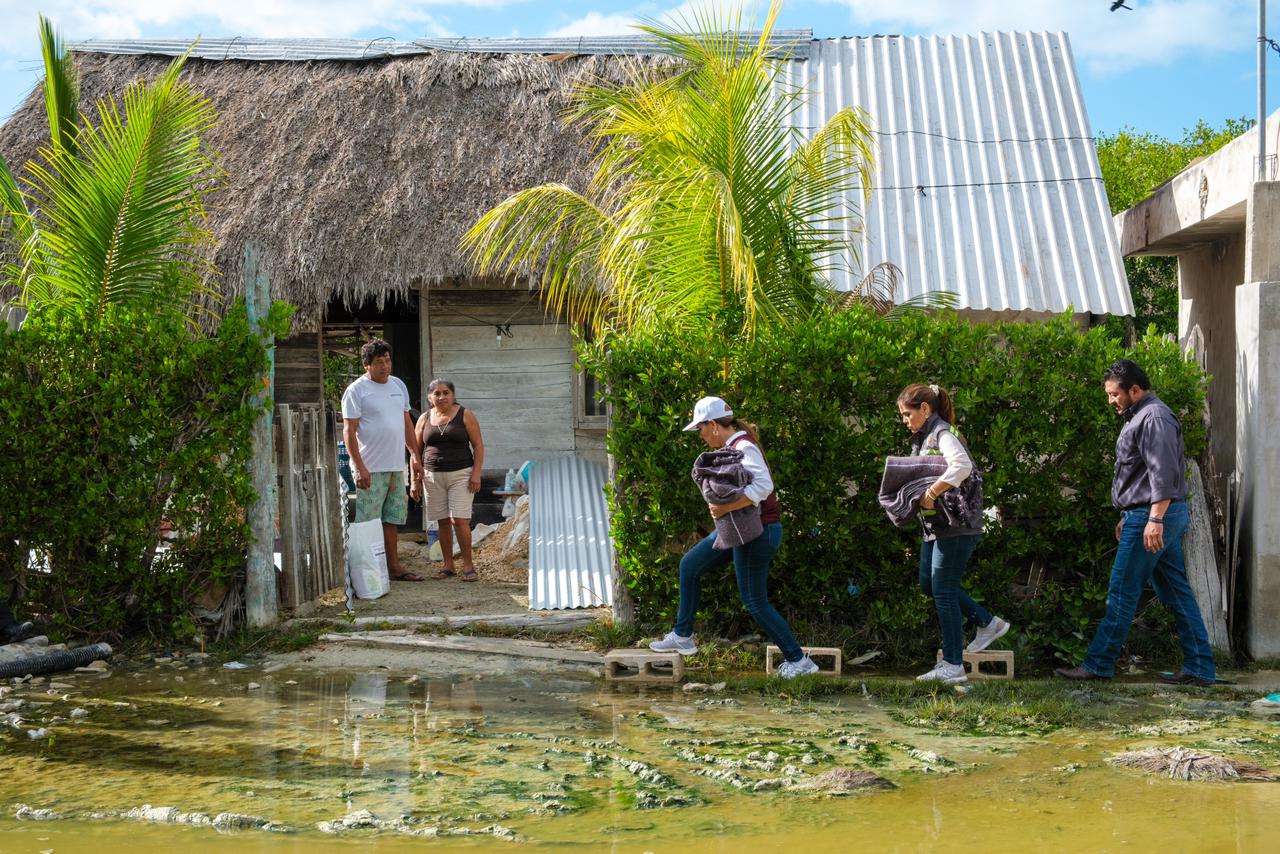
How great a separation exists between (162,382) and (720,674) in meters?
3.99

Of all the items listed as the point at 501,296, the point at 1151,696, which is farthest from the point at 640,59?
the point at 1151,696

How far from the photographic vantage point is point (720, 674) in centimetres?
730

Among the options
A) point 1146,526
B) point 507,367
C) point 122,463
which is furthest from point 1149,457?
point 507,367

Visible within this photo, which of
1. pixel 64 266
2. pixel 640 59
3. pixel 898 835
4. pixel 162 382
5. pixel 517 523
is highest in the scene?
pixel 640 59

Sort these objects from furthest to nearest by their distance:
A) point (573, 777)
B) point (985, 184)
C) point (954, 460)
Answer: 1. point (985, 184)
2. point (954, 460)
3. point (573, 777)

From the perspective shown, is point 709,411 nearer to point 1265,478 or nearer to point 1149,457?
point 1149,457

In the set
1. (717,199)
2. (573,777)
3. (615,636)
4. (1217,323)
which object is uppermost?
(717,199)

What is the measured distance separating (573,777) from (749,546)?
2091 mm

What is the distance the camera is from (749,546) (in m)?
6.96

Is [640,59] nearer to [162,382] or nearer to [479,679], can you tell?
[162,382]

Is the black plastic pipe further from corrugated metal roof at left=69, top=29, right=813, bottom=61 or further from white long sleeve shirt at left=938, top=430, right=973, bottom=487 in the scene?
corrugated metal roof at left=69, top=29, right=813, bottom=61

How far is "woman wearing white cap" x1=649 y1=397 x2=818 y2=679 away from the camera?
675 centimetres

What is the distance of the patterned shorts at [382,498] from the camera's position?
9.43 m

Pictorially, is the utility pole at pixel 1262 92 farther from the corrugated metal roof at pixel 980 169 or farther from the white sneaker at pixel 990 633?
the white sneaker at pixel 990 633
